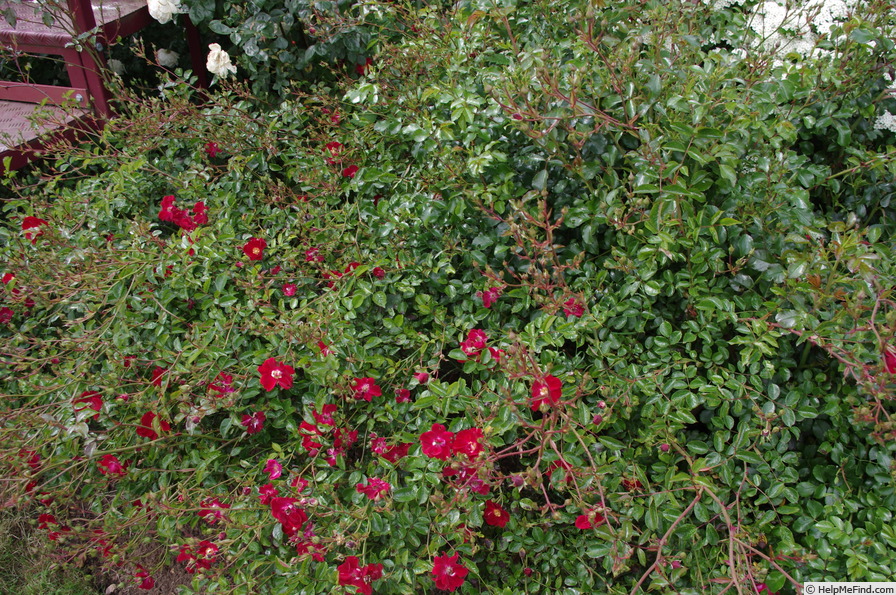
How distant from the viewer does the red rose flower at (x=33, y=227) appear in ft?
7.64

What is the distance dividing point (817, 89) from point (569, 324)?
1042mm

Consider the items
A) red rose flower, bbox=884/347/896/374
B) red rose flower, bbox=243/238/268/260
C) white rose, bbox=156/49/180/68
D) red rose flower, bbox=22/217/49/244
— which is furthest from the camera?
Answer: white rose, bbox=156/49/180/68

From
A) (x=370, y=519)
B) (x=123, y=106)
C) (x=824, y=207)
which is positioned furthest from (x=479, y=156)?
(x=123, y=106)

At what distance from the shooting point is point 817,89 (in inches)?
74.7

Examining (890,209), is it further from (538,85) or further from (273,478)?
(273,478)

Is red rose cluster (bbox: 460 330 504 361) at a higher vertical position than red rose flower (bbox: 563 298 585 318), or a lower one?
lower

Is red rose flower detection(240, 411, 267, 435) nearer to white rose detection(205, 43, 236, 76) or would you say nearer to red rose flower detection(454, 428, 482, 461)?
red rose flower detection(454, 428, 482, 461)

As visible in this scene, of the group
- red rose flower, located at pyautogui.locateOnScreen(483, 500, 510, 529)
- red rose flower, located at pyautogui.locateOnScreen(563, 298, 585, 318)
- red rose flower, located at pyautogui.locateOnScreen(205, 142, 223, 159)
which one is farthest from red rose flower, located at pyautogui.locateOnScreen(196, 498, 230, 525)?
red rose flower, located at pyautogui.locateOnScreen(205, 142, 223, 159)

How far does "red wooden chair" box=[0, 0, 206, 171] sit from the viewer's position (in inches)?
115

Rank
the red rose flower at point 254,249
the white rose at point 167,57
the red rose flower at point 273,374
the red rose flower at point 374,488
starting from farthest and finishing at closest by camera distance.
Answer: the white rose at point 167,57 < the red rose flower at point 254,249 < the red rose flower at point 273,374 < the red rose flower at point 374,488

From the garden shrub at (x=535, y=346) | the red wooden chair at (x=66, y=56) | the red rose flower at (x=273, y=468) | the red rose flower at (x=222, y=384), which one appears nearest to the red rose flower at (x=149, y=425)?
the garden shrub at (x=535, y=346)

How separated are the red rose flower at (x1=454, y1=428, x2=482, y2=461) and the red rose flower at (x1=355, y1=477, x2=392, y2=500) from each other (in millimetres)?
219

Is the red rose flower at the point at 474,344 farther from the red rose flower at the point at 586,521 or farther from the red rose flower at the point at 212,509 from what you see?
the red rose flower at the point at 212,509

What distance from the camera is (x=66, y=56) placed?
3.04 meters
